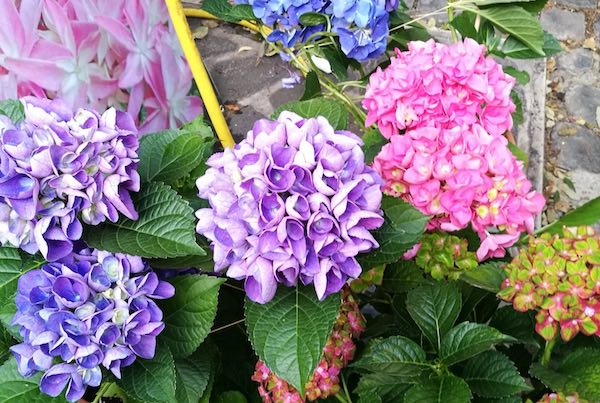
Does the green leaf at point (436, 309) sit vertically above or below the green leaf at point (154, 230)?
below

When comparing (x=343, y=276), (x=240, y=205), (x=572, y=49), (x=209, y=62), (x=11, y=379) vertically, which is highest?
(x=240, y=205)

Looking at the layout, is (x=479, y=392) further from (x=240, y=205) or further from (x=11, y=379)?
(x=11, y=379)

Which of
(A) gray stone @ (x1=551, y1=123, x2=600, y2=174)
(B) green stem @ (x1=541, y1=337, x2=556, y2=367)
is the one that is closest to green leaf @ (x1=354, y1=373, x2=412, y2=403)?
(B) green stem @ (x1=541, y1=337, x2=556, y2=367)

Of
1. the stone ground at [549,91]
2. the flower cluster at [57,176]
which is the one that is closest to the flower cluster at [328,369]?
the flower cluster at [57,176]

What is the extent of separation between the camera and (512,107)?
1.09m

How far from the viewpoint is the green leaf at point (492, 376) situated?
946 mm

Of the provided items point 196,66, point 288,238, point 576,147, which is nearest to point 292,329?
point 288,238

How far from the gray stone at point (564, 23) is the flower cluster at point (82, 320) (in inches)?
92.3

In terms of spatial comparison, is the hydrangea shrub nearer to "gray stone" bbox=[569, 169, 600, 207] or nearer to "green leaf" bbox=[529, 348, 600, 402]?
"green leaf" bbox=[529, 348, 600, 402]

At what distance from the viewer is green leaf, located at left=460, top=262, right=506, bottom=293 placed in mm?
962

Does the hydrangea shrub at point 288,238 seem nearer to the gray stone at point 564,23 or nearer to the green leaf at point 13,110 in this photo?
the green leaf at point 13,110

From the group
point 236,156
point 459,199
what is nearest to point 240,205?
point 236,156

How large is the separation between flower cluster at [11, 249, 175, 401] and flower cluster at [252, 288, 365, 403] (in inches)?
9.4

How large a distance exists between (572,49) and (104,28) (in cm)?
201
